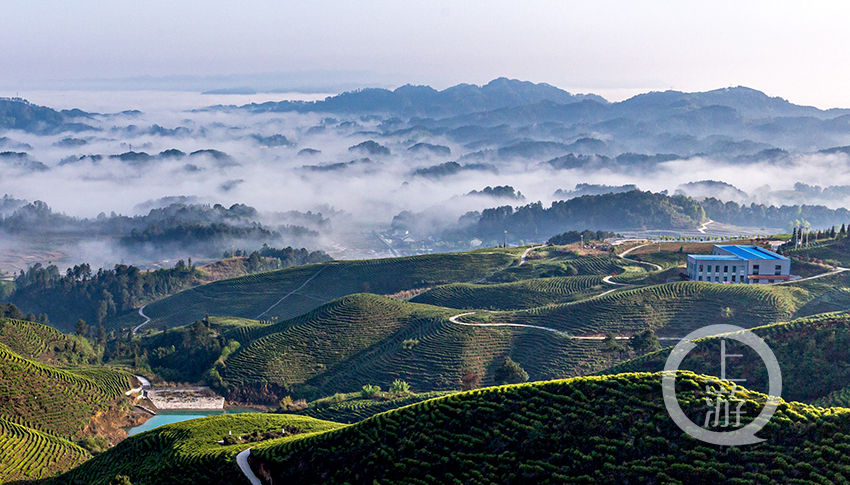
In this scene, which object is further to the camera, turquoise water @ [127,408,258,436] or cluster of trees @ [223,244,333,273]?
cluster of trees @ [223,244,333,273]

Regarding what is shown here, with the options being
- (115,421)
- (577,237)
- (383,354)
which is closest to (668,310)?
(383,354)

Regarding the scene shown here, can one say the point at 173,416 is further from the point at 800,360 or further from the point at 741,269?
the point at 741,269

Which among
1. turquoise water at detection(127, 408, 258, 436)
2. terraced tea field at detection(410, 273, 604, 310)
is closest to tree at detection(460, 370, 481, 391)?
turquoise water at detection(127, 408, 258, 436)

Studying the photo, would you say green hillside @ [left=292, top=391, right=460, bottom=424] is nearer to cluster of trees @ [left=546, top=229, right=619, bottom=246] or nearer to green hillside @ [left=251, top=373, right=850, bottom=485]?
green hillside @ [left=251, top=373, right=850, bottom=485]

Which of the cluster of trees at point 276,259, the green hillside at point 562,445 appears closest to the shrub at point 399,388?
the green hillside at point 562,445

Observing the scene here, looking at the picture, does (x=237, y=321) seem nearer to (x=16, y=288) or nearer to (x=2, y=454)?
(x=2, y=454)

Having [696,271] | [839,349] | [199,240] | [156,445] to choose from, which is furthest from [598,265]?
[199,240]

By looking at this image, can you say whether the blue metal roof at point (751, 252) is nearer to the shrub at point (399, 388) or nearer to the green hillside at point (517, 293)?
the green hillside at point (517, 293)
